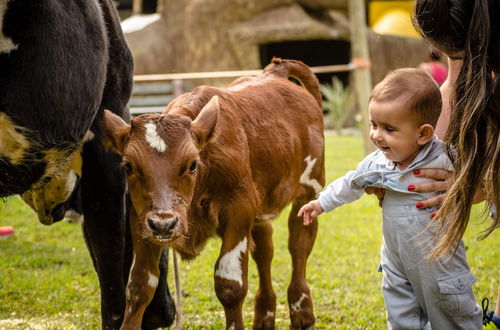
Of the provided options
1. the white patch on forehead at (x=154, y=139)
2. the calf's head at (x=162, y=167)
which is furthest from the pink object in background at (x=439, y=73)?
the white patch on forehead at (x=154, y=139)

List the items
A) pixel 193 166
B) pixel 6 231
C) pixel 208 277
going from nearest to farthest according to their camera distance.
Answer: pixel 193 166, pixel 208 277, pixel 6 231

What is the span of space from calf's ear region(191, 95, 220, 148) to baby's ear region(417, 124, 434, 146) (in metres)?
1.03

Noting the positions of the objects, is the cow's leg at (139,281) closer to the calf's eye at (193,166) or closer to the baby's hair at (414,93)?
the calf's eye at (193,166)

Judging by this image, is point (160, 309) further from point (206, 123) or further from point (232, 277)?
point (206, 123)

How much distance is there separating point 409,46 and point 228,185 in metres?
19.4

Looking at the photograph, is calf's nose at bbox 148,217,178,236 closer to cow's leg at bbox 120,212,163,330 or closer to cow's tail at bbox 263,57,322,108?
cow's leg at bbox 120,212,163,330

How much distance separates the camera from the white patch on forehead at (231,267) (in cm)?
375

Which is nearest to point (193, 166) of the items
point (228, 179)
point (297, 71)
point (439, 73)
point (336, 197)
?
point (228, 179)

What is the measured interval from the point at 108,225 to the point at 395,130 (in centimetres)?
173

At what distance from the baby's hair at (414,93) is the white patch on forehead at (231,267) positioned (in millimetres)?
1113

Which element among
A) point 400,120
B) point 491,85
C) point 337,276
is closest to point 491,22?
point 491,85

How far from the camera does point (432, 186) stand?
3340mm

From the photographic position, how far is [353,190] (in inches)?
141

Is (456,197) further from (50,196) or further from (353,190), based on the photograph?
(50,196)
